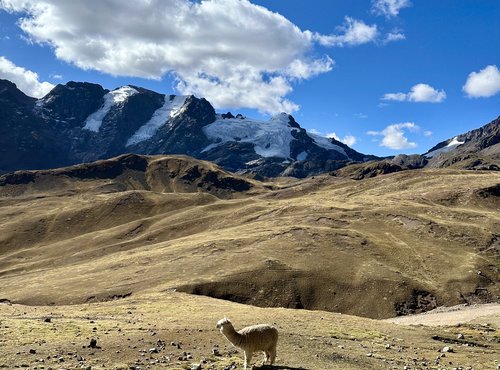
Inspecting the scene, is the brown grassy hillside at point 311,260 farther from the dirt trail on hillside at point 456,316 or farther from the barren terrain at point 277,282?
the dirt trail on hillside at point 456,316

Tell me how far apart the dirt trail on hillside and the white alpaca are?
140 feet

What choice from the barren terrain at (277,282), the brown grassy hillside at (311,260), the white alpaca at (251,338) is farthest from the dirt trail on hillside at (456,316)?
the white alpaca at (251,338)

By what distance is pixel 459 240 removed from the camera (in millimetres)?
115312

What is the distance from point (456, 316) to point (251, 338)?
53.8m

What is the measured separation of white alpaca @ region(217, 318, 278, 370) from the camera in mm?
25328

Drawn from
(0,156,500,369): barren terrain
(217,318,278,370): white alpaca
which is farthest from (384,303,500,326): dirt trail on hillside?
(217,318,278,370): white alpaca

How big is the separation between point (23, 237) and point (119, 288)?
121 meters

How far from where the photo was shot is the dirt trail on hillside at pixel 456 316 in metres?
61.8

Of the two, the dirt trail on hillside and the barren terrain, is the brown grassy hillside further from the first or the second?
the dirt trail on hillside

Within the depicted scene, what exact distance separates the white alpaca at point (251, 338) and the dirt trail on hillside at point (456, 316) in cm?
4269

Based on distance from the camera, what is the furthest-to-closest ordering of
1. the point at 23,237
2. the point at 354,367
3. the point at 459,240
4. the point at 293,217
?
the point at 23,237 < the point at 293,217 < the point at 459,240 < the point at 354,367

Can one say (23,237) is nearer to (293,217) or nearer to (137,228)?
(137,228)

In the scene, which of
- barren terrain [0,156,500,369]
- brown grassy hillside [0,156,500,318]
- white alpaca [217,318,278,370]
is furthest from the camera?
brown grassy hillside [0,156,500,318]

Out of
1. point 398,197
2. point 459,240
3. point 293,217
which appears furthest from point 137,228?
point 459,240
